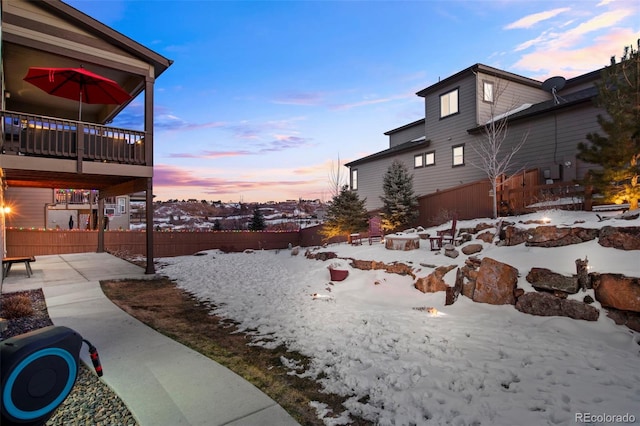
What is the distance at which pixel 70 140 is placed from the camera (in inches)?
332

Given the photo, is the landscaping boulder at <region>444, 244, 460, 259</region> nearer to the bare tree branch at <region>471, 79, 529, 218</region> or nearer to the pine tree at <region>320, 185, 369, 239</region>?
the bare tree branch at <region>471, 79, 529, 218</region>

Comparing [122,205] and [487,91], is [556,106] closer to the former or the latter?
[487,91]

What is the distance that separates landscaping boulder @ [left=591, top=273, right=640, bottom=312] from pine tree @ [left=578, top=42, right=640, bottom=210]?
359 centimetres

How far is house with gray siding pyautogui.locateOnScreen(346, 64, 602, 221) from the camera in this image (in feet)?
37.1

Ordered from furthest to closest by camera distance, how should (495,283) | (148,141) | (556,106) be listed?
(556,106), (148,141), (495,283)

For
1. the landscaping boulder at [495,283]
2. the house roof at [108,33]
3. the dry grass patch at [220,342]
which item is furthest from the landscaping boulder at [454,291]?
the house roof at [108,33]

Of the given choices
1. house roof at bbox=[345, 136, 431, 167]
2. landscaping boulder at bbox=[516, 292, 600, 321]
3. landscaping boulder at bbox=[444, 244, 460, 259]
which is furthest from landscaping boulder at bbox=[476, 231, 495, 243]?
house roof at bbox=[345, 136, 431, 167]

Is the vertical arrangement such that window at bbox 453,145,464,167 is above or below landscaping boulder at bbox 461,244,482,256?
above

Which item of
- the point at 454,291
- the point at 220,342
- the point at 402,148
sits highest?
the point at 402,148

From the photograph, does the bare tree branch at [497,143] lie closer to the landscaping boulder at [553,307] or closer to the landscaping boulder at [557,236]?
the landscaping boulder at [557,236]

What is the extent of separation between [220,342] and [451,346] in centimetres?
333

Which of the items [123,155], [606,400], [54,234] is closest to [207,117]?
[54,234]

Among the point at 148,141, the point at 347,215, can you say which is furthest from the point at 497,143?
Result: the point at 148,141

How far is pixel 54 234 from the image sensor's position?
14328 millimetres
